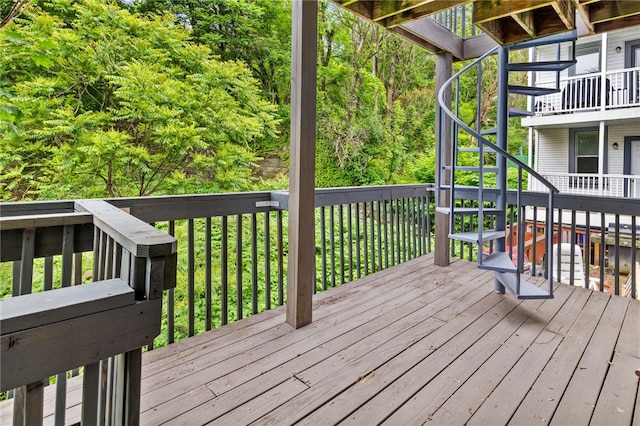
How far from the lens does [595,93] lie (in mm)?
7734

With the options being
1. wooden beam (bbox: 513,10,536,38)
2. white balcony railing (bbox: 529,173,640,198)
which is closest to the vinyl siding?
white balcony railing (bbox: 529,173,640,198)

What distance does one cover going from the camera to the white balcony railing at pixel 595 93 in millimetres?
7242

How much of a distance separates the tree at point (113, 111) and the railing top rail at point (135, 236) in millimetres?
3971

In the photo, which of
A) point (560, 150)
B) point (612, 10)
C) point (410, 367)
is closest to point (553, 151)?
point (560, 150)

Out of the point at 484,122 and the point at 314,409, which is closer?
the point at 314,409

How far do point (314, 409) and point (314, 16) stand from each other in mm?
2309

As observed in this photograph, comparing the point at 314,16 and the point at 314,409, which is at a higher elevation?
the point at 314,16

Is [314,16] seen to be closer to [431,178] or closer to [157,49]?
[157,49]

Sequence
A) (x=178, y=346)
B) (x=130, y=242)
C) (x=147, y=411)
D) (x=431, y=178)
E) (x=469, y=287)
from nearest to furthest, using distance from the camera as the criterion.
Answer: (x=130, y=242)
(x=147, y=411)
(x=178, y=346)
(x=469, y=287)
(x=431, y=178)

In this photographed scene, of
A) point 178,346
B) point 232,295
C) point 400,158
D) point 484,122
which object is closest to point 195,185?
point 232,295

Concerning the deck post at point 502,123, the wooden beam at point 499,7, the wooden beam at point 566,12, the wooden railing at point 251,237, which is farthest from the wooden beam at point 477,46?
the wooden railing at point 251,237

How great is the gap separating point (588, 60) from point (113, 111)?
33.3ft

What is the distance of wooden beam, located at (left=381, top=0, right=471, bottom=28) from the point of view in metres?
2.52

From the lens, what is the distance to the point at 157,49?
215 inches
